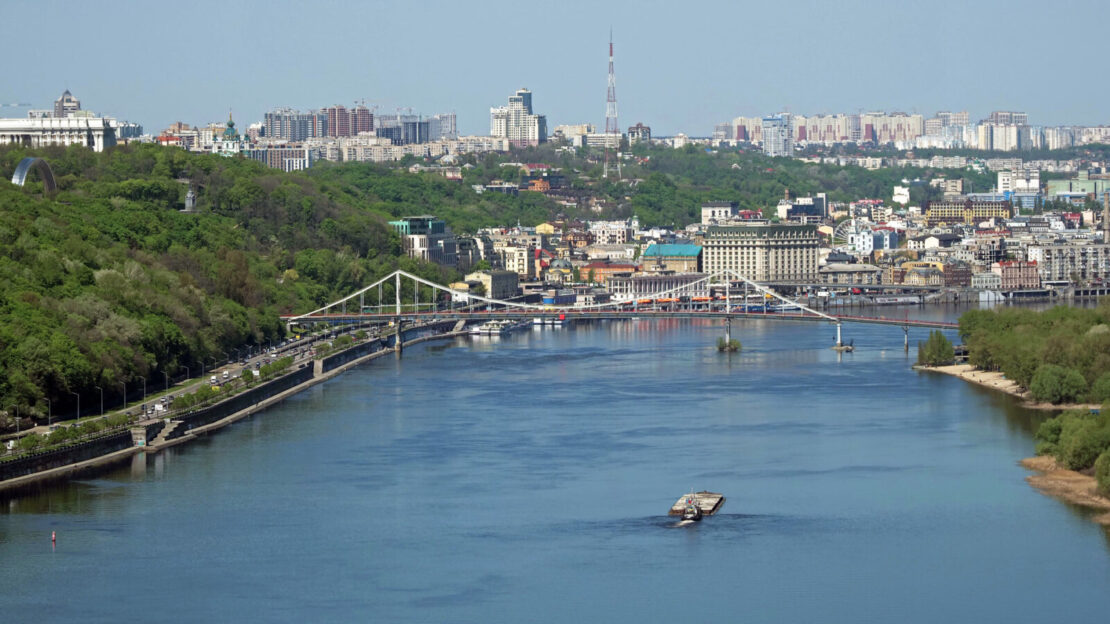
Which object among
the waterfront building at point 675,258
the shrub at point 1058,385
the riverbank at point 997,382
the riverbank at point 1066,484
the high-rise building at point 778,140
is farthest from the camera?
the high-rise building at point 778,140

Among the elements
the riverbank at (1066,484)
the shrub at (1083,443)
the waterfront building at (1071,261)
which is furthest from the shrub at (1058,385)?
the waterfront building at (1071,261)

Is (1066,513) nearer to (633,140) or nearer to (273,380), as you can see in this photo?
(273,380)

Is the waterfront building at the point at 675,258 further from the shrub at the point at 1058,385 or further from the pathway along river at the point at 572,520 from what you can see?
the shrub at the point at 1058,385

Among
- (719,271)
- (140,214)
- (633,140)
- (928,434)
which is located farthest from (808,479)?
(633,140)

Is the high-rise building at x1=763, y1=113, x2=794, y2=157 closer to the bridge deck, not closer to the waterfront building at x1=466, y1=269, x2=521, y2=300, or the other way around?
the waterfront building at x1=466, y1=269, x2=521, y2=300

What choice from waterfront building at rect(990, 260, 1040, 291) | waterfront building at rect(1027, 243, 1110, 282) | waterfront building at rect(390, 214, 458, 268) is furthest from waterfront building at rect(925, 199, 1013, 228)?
waterfront building at rect(390, 214, 458, 268)

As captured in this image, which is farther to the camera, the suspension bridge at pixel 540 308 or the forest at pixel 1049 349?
the suspension bridge at pixel 540 308
